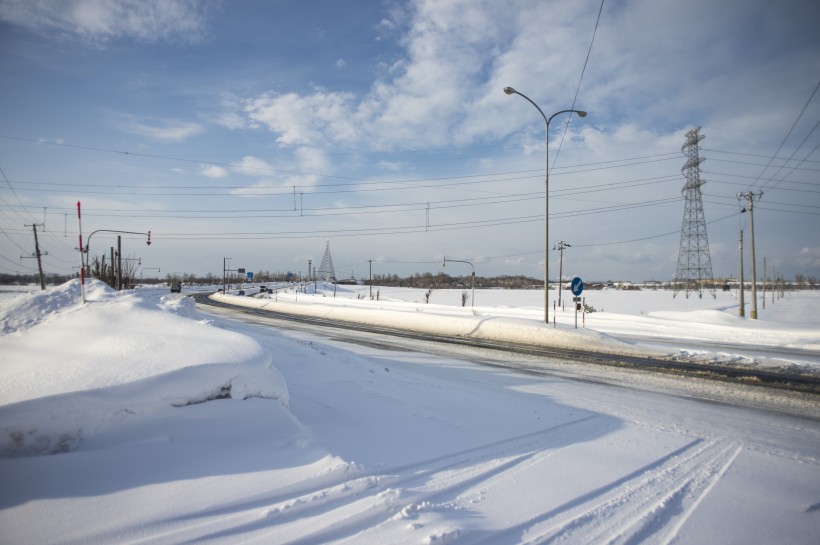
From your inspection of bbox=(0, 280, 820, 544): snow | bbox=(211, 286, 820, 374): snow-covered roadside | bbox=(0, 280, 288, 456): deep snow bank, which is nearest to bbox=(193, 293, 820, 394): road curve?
bbox=(211, 286, 820, 374): snow-covered roadside

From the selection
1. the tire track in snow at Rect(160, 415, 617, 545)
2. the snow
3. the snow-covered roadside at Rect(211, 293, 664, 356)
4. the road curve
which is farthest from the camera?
the snow-covered roadside at Rect(211, 293, 664, 356)

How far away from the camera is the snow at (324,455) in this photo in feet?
9.78

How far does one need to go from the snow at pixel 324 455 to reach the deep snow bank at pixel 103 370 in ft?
0.06

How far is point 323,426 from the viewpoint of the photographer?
4770mm

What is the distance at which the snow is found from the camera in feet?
9.78

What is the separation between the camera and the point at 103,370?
3963mm

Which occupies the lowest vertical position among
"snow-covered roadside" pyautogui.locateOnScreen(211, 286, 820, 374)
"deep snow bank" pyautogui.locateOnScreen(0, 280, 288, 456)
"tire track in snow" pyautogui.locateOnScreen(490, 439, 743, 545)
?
"snow-covered roadside" pyautogui.locateOnScreen(211, 286, 820, 374)

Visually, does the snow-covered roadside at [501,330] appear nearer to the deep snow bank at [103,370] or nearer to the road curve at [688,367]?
the road curve at [688,367]

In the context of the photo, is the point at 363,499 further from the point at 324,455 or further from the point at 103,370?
the point at 103,370

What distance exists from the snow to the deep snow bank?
2 cm

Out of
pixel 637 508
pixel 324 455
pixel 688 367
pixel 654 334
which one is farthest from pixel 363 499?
pixel 654 334

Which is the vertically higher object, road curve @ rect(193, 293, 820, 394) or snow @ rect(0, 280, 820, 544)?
snow @ rect(0, 280, 820, 544)

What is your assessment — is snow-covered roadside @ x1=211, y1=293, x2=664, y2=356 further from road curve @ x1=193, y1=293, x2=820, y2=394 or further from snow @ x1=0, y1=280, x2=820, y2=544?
snow @ x1=0, y1=280, x2=820, y2=544

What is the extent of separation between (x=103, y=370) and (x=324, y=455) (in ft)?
7.87
